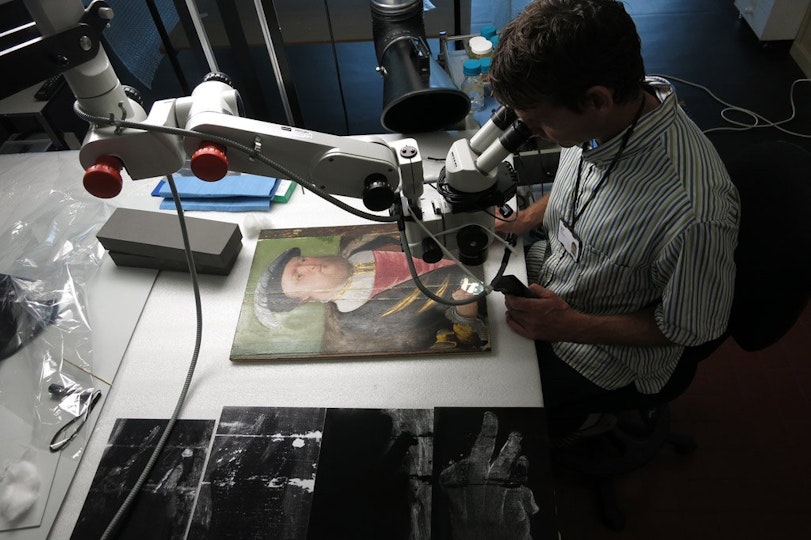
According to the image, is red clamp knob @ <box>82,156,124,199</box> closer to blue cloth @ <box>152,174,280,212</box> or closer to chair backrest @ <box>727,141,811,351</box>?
blue cloth @ <box>152,174,280,212</box>

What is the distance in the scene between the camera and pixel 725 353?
6.07 ft

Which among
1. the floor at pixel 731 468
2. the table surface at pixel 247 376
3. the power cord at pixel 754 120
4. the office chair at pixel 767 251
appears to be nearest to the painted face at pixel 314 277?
the table surface at pixel 247 376

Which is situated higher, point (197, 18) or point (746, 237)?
point (197, 18)

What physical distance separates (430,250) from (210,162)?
40 centimetres

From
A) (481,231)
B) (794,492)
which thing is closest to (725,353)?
(794,492)

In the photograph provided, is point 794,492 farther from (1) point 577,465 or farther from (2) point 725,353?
(1) point 577,465

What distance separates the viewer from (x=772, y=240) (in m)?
1.00

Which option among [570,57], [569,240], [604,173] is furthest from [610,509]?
[570,57]

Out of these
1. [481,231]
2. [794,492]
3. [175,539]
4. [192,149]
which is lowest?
[794,492]

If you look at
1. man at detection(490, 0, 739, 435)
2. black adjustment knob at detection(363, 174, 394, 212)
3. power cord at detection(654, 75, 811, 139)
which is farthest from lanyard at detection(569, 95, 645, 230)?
power cord at detection(654, 75, 811, 139)

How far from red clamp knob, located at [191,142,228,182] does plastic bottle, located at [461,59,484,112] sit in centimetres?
90

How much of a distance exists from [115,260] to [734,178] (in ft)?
4.43

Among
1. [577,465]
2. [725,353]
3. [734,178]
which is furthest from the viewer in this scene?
[725,353]

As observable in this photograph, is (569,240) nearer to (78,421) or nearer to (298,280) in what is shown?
(298,280)
